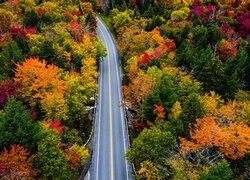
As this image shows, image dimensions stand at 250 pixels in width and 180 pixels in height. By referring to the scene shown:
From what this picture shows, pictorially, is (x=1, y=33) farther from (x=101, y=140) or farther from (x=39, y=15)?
(x=101, y=140)

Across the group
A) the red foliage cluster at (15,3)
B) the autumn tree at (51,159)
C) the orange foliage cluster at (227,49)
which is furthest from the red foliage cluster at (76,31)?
the orange foliage cluster at (227,49)

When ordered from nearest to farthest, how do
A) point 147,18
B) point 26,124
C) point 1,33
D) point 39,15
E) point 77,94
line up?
1. point 26,124
2. point 77,94
3. point 1,33
4. point 39,15
5. point 147,18

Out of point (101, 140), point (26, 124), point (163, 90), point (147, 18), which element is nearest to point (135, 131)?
point (101, 140)

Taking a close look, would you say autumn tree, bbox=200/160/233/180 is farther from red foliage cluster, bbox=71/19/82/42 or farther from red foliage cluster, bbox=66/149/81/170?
red foliage cluster, bbox=71/19/82/42

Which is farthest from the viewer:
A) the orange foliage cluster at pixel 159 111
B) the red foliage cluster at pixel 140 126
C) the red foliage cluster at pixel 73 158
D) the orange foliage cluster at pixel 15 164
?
the red foliage cluster at pixel 140 126

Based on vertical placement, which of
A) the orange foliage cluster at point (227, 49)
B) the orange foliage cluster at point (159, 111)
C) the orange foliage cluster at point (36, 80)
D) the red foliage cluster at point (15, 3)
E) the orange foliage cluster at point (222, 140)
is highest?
the red foliage cluster at point (15, 3)

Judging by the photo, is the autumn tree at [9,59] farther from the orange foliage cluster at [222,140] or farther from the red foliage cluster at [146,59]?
the orange foliage cluster at [222,140]

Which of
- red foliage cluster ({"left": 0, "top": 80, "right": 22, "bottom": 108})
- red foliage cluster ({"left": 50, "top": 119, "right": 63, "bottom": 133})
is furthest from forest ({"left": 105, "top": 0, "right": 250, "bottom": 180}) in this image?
red foliage cluster ({"left": 0, "top": 80, "right": 22, "bottom": 108})

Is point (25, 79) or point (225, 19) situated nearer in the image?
point (25, 79)
